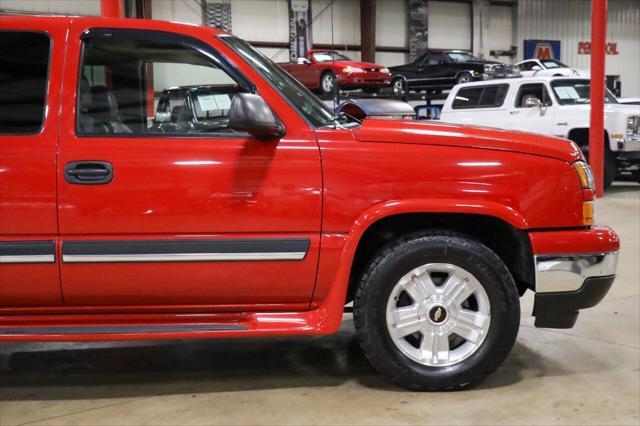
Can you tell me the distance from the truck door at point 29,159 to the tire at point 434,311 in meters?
1.35

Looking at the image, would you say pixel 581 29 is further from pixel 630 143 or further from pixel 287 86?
pixel 287 86

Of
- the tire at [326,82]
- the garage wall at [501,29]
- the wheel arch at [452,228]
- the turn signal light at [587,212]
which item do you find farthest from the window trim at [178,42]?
the garage wall at [501,29]

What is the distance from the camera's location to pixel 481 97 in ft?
43.8

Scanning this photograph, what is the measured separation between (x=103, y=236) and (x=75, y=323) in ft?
1.36

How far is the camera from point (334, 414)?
9.91 feet

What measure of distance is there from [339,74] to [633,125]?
636 centimetres

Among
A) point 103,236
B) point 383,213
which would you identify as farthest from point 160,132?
point 383,213

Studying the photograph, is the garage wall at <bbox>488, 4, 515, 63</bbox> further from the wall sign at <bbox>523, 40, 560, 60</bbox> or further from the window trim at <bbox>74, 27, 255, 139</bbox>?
the window trim at <bbox>74, 27, 255, 139</bbox>

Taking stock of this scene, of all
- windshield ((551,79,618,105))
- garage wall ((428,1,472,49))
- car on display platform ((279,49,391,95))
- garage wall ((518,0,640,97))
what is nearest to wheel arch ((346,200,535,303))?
windshield ((551,79,618,105))

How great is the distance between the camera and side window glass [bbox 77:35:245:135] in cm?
314

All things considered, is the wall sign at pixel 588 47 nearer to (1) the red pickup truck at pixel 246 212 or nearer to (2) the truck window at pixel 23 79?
(1) the red pickup truck at pixel 246 212

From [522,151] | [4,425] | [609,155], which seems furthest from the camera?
[609,155]

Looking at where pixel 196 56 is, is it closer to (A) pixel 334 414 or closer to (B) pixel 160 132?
(B) pixel 160 132

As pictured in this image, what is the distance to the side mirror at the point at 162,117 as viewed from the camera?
3.20m
